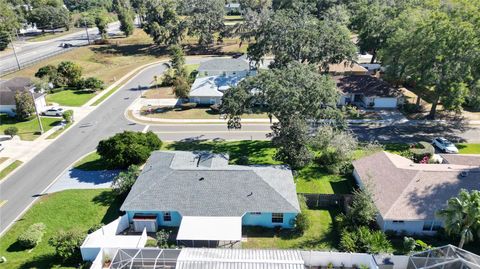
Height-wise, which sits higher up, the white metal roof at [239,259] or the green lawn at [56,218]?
the white metal roof at [239,259]

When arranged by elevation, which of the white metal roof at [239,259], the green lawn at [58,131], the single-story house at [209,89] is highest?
the single-story house at [209,89]

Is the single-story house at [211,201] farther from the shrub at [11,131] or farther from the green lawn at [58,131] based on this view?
the shrub at [11,131]

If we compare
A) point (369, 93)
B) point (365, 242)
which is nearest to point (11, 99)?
point (365, 242)

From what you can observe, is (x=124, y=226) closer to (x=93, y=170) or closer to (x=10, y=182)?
(x=93, y=170)

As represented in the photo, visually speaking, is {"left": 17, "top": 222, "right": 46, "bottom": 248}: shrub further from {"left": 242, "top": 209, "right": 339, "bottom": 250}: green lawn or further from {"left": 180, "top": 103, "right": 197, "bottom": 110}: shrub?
{"left": 180, "top": 103, "right": 197, "bottom": 110}: shrub

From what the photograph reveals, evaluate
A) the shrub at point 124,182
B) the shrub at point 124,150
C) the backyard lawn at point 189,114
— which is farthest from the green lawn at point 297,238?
the backyard lawn at point 189,114

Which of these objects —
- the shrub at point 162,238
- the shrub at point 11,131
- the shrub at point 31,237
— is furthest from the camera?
the shrub at point 11,131
